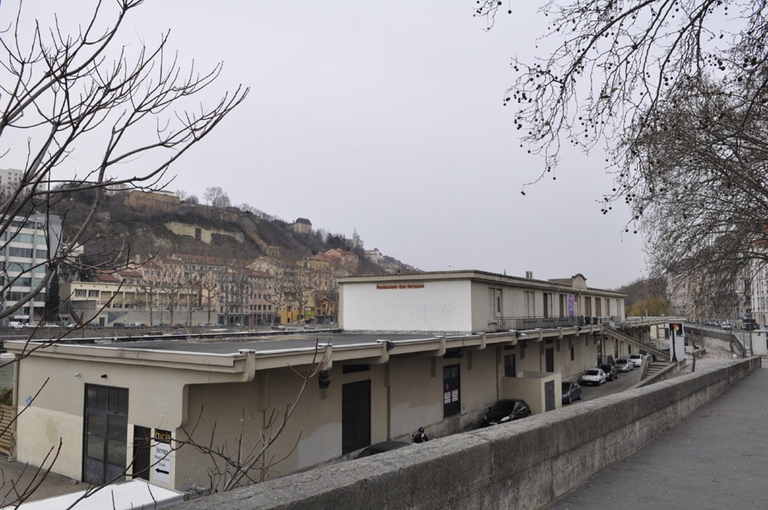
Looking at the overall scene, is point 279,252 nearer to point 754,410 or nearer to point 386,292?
point 386,292

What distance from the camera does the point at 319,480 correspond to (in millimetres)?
3277

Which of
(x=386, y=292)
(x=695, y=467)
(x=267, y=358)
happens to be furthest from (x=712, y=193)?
(x=386, y=292)

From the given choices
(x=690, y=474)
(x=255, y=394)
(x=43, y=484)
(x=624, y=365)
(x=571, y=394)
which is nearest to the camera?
(x=690, y=474)

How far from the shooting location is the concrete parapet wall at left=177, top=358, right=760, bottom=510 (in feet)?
10.1

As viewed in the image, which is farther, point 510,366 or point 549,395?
point 510,366

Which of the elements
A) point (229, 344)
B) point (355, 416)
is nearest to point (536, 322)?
point (355, 416)

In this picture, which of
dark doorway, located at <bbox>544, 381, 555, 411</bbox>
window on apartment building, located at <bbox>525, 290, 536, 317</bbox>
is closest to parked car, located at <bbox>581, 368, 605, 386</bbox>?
window on apartment building, located at <bbox>525, 290, 536, 317</bbox>

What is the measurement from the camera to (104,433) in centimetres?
1472

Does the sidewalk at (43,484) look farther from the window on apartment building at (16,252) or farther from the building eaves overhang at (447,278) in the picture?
the building eaves overhang at (447,278)

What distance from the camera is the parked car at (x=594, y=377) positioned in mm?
39094

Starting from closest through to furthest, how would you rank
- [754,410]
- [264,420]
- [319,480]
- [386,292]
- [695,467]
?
[319,480] → [695,467] → [754,410] → [264,420] → [386,292]

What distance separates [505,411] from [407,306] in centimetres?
715

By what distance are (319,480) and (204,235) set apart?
186955 mm

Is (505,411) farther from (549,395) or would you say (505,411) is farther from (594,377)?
(594,377)
